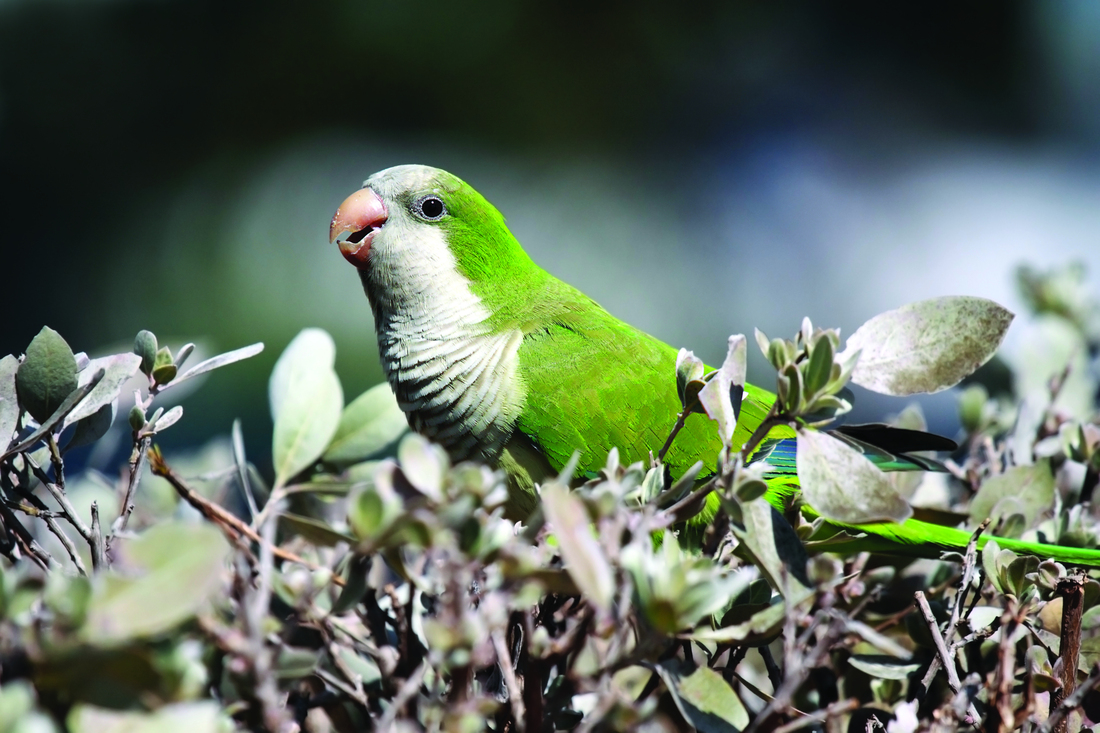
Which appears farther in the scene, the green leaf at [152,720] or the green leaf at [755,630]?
the green leaf at [755,630]

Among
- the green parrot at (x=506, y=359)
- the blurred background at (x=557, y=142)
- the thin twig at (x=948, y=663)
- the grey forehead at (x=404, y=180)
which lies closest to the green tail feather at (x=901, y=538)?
the green parrot at (x=506, y=359)

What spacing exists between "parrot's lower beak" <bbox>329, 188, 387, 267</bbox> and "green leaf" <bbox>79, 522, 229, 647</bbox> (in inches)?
35.9

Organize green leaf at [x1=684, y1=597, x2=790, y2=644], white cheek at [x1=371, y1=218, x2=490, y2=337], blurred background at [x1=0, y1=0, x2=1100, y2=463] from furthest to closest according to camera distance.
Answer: blurred background at [x1=0, y1=0, x2=1100, y2=463]
white cheek at [x1=371, y1=218, x2=490, y2=337]
green leaf at [x1=684, y1=597, x2=790, y2=644]

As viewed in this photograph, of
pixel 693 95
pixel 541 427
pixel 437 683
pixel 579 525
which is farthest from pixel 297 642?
pixel 693 95

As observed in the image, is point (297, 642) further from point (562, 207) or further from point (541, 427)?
point (562, 207)

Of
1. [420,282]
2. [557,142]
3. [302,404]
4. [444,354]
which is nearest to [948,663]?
[302,404]

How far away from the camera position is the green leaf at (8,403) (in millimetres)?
590

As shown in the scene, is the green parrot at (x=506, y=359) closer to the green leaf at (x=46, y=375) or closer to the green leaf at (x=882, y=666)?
the green leaf at (x=882, y=666)

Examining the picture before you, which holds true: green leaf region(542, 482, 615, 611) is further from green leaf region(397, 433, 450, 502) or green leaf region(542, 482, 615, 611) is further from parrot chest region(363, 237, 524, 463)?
parrot chest region(363, 237, 524, 463)

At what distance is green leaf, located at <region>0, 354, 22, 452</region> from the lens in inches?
23.2

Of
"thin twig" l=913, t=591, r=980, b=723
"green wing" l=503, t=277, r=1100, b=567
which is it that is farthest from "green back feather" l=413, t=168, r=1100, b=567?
"thin twig" l=913, t=591, r=980, b=723

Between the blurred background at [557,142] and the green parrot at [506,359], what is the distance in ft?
15.3

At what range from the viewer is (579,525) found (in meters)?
0.40

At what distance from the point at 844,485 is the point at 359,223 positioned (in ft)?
3.04
